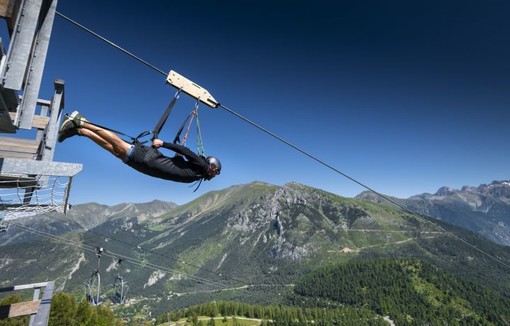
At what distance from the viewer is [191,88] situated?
8.25 meters

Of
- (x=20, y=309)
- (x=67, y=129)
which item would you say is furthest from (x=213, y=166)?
(x=20, y=309)

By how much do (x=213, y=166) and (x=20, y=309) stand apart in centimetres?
615

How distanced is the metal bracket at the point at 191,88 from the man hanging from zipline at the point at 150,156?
1336mm

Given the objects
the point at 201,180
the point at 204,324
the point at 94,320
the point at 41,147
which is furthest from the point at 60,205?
the point at 204,324

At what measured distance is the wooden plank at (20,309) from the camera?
26.7 ft

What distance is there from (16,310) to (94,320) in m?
48.7

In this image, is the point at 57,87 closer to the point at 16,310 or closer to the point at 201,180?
the point at 201,180

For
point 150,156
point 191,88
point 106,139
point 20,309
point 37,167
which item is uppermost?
point 191,88

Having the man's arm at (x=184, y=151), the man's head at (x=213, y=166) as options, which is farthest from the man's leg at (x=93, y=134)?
the man's head at (x=213, y=166)

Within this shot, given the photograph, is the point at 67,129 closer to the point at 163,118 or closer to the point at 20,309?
the point at 163,118

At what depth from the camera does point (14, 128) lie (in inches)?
202

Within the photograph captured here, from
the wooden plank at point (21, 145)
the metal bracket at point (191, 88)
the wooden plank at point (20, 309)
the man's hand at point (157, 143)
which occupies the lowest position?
the wooden plank at point (20, 309)

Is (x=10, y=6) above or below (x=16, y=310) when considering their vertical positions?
above

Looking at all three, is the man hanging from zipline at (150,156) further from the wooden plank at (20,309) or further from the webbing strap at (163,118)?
the wooden plank at (20,309)
